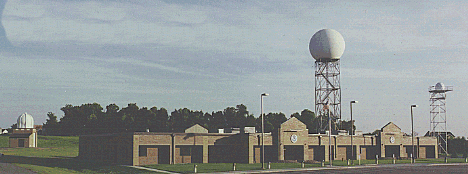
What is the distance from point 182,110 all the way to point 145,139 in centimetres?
8599

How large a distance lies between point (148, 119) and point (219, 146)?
76.2 m

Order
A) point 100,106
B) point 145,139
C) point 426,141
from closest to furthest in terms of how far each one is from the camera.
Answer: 1. point 145,139
2. point 426,141
3. point 100,106

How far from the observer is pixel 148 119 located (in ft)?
468

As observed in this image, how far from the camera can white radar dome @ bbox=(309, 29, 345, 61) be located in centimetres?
8669

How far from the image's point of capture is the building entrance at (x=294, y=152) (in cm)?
7453

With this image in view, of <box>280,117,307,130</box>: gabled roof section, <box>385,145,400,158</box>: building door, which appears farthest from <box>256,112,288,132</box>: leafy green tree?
<box>280,117,307,130</box>: gabled roof section

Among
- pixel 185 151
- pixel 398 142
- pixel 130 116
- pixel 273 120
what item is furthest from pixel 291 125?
pixel 130 116

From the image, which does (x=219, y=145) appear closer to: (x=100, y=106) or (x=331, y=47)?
(x=331, y=47)

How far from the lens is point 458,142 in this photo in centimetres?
11369

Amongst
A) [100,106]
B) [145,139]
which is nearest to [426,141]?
[145,139]

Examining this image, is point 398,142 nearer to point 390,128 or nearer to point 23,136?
point 390,128

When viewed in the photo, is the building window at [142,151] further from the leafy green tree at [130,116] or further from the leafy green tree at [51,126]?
the leafy green tree at [51,126]

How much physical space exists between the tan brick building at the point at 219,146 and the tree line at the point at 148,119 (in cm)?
5523

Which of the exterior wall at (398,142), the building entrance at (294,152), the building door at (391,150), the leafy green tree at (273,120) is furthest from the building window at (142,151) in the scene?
the leafy green tree at (273,120)
